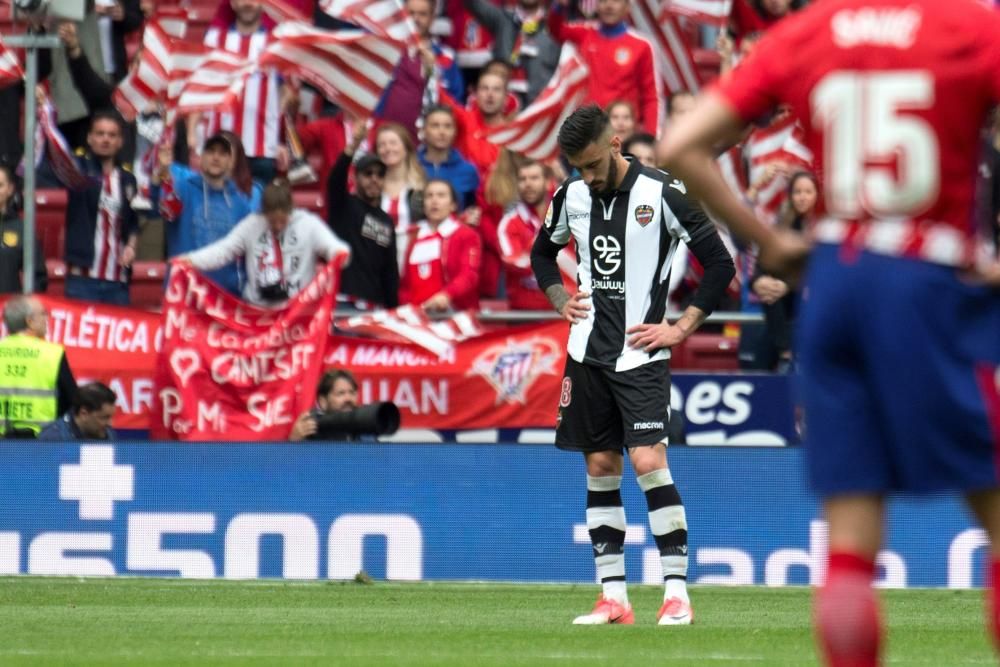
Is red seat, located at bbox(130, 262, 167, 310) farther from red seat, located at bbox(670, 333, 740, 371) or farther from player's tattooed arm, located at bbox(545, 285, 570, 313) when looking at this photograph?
player's tattooed arm, located at bbox(545, 285, 570, 313)

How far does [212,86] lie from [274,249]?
5.08ft

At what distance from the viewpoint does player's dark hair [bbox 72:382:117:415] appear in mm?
13398

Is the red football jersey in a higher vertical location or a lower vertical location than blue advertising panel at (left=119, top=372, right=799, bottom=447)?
higher

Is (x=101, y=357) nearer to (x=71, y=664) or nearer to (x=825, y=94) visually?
(x=71, y=664)

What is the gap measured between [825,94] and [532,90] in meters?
12.2

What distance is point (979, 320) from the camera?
191 inches

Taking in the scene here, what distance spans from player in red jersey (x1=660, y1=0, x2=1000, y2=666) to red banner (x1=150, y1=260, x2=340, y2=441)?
913cm

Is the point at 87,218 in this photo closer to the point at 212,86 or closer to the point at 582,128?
the point at 212,86

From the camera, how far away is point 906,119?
480 centimetres

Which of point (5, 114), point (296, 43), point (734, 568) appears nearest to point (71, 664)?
point (734, 568)

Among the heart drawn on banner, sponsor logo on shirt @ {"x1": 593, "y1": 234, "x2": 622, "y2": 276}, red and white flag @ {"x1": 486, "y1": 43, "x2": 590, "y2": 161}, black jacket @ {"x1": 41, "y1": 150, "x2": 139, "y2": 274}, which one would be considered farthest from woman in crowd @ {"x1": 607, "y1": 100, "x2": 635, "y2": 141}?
sponsor logo on shirt @ {"x1": 593, "y1": 234, "x2": 622, "y2": 276}

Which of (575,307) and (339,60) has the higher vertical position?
(339,60)

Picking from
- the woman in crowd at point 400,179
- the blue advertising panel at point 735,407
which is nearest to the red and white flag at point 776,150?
the blue advertising panel at point 735,407

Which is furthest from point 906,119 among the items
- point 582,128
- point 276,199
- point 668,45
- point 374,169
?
point 668,45
